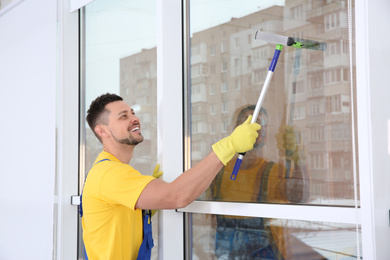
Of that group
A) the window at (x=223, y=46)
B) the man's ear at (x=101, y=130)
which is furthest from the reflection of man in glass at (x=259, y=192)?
the man's ear at (x=101, y=130)

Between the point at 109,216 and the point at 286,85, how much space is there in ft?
3.06

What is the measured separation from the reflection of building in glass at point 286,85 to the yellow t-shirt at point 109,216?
459mm

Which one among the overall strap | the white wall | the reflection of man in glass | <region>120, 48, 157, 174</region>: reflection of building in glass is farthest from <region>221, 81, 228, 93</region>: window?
the white wall

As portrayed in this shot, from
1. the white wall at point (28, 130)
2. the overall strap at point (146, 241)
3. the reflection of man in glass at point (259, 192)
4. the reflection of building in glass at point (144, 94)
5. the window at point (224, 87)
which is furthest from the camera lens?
the white wall at point (28, 130)

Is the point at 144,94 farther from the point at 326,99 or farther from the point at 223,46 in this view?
the point at 326,99

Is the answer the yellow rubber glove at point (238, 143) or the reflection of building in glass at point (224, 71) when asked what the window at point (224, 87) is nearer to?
the reflection of building in glass at point (224, 71)

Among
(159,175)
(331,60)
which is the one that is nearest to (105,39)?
(159,175)

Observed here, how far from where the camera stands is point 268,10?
6.76 feet

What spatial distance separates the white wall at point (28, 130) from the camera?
277cm

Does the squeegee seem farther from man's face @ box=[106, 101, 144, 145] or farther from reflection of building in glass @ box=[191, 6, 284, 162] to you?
man's face @ box=[106, 101, 144, 145]

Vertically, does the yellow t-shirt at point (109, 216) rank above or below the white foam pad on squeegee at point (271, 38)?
below

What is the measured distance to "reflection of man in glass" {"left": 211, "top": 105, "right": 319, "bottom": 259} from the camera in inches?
72.5

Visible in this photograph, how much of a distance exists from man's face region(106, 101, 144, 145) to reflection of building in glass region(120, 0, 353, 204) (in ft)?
0.94

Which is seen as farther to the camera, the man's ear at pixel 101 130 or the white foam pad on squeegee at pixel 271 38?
the man's ear at pixel 101 130
